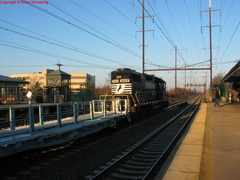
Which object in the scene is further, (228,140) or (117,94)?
(117,94)

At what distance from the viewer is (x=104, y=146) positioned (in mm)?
9523

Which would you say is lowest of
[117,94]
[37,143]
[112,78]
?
[37,143]

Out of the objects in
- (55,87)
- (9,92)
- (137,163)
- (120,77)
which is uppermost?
(120,77)

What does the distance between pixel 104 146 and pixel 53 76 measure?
828 inches

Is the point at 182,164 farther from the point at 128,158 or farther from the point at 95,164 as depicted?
the point at 95,164

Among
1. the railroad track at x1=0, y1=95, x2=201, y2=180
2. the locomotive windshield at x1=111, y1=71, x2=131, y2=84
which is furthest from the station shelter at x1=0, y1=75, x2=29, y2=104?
the railroad track at x1=0, y1=95, x2=201, y2=180

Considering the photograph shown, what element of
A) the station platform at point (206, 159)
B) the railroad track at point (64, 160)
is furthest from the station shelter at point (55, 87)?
the station platform at point (206, 159)

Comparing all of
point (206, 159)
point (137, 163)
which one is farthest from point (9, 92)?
point (206, 159)

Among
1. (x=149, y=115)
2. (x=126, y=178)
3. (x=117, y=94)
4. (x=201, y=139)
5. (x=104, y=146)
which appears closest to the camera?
(x=126, y=178)

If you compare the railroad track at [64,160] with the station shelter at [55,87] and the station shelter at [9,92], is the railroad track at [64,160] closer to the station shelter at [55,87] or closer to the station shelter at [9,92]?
the station shelter at [9,92]

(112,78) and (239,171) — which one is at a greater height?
(112,78)

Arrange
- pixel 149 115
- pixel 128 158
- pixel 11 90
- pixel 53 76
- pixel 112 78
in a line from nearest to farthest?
1. pixel 128 158
2. pixel 112 78
3. pixel 149 115
4. pixel 11 90
5. pixel 53 76

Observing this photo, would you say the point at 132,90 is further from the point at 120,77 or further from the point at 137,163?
the point at 137,163

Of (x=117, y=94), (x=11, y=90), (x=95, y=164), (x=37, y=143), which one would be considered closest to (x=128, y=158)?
(x=95, y=164)
